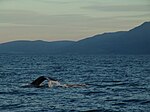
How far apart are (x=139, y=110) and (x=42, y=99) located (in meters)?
9.71

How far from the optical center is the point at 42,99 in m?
40.6

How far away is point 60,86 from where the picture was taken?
52.5m

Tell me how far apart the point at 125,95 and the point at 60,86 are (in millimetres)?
10579

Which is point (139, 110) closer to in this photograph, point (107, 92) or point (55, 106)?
point (55, 106)

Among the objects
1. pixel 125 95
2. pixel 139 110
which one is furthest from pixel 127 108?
pixel 125 95

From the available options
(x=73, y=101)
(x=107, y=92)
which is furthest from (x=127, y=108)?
(x=107, y=92)

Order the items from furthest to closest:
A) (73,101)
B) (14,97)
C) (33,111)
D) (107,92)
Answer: (107,92) → (14,97) → (73,101) → (33,111)

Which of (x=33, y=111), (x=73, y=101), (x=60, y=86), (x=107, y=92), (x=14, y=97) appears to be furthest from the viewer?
(x=60, y=86)

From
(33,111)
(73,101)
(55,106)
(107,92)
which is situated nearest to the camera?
(33,111)

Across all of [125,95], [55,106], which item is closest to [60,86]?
[125,95]

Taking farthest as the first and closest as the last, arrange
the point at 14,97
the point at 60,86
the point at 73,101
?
the point at 60,86 < the point at 14,97 < the point at 73,101

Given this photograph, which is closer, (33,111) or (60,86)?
(33,111)

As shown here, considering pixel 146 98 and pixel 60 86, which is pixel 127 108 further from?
pixel 60 86

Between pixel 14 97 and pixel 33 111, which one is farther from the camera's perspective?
pixel 14 97
